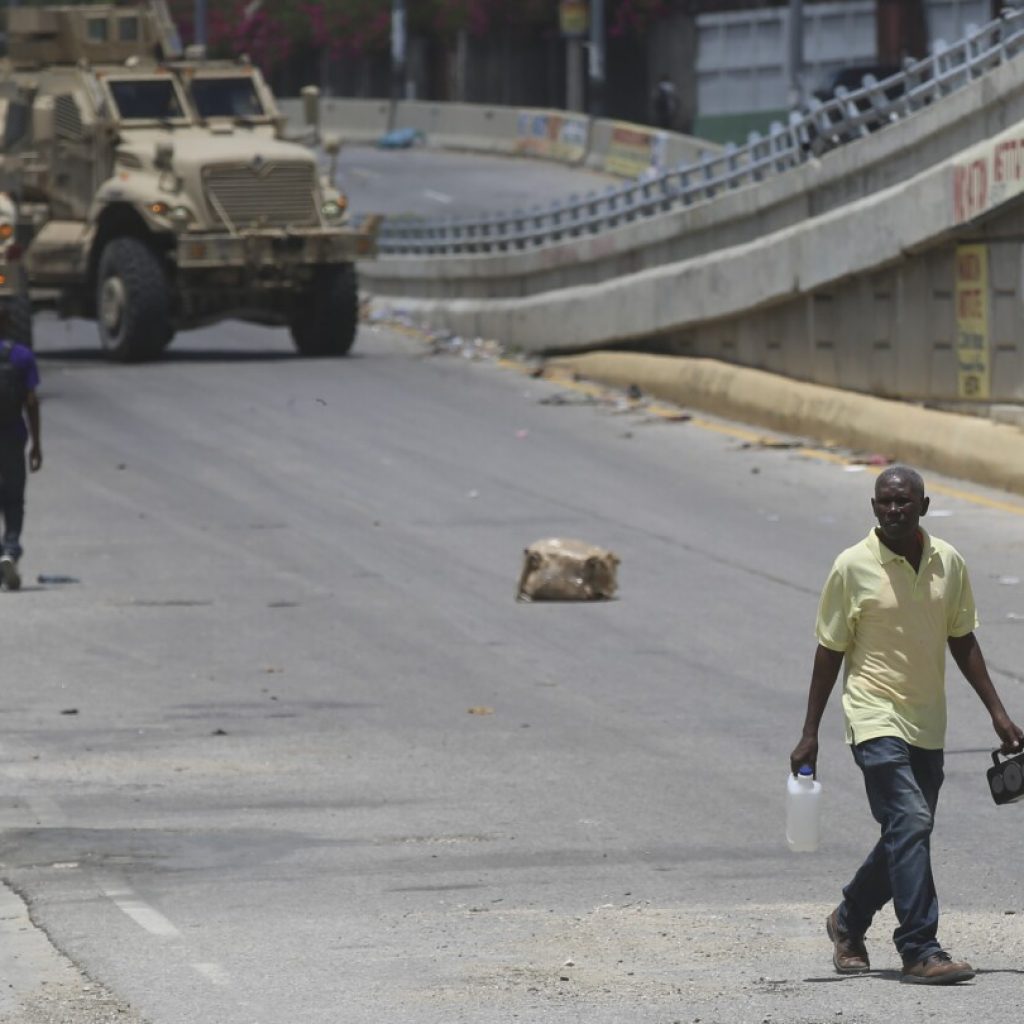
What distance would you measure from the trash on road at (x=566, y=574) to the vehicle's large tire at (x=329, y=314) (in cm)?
1221

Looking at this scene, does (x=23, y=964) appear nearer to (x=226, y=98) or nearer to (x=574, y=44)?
(x=226, y=98)

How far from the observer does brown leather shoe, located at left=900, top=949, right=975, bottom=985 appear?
6840 mm

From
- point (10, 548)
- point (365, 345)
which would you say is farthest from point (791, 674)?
point (365, 345)

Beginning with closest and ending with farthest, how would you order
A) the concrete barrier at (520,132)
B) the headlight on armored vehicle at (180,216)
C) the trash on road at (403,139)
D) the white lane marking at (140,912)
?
the white lane marking at (140,912), the headlight on armored vehicle at (180,216), the concrete barrier at (520,132), the trash on road at (403,139)

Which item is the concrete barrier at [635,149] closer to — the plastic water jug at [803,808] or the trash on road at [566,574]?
the trash on road at [566,574]

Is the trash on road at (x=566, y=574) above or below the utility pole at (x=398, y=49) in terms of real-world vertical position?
below

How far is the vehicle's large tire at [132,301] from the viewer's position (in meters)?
26.0

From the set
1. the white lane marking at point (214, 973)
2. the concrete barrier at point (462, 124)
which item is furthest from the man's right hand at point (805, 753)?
the concrete barrier at point (462, 124)

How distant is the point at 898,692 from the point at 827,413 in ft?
51.6

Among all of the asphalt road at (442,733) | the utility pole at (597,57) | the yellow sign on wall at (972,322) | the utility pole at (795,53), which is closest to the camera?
the asphalt road at (442,733)

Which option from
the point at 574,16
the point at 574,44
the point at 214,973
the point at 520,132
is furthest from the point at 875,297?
the point at 574,44

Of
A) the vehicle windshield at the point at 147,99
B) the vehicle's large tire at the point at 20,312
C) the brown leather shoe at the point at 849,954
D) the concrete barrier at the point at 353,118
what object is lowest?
the brown leather shoe at the point at 849,954

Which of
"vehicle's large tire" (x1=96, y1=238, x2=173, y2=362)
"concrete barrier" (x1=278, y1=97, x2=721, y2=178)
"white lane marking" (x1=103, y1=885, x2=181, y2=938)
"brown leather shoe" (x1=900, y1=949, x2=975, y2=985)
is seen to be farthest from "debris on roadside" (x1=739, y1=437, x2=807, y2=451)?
"concrete barrier" (x1=278, y1=97, x2=721, y2=178)

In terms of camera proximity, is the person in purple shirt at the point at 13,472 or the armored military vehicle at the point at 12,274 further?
the armored military vehicle at the point at 12,274
